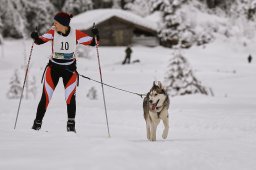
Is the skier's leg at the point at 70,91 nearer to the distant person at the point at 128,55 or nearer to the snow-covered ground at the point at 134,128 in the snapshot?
the snow-covered ground at the point at 134,128

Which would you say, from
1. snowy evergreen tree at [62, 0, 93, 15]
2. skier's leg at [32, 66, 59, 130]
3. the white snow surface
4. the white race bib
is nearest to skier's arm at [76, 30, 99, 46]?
the white race bib

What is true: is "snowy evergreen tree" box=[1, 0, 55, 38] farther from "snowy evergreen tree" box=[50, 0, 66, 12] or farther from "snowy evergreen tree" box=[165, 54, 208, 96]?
"snowy evergreen tree" box=[165, 54, 208, 96]

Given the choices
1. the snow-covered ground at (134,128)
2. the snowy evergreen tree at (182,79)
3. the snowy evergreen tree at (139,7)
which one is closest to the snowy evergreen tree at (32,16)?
the snow-covered ground at (134,128)

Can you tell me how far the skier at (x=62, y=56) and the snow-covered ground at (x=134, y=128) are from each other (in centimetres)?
58

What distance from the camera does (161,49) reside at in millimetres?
46781

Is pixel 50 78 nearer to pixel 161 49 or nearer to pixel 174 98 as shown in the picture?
pixel 174 98

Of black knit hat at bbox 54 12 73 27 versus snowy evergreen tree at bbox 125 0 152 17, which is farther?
snowy evergreen tree at bbox 125 0 152 17

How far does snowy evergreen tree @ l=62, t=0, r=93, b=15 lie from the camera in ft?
180

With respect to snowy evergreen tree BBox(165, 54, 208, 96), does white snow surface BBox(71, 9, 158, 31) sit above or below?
above

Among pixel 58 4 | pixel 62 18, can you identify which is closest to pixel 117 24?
pixel 58 4

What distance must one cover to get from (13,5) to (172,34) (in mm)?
15370

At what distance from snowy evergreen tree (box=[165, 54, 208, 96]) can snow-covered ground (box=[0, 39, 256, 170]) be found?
0.90 meters

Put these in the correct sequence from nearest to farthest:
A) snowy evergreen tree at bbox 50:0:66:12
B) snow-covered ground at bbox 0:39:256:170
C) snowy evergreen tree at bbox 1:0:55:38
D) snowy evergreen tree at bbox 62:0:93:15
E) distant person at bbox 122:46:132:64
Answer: snow-covered ground at bbox 0:39:256:170, distant person at bbox 122:46:132:64, snowy evergreen tree at bbox 1:0:55:38, snowy evergreen tree at bbox 62:0:93:15, snowy evergreen tree at bbox 50:0:66:12

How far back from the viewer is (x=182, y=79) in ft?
63.6
